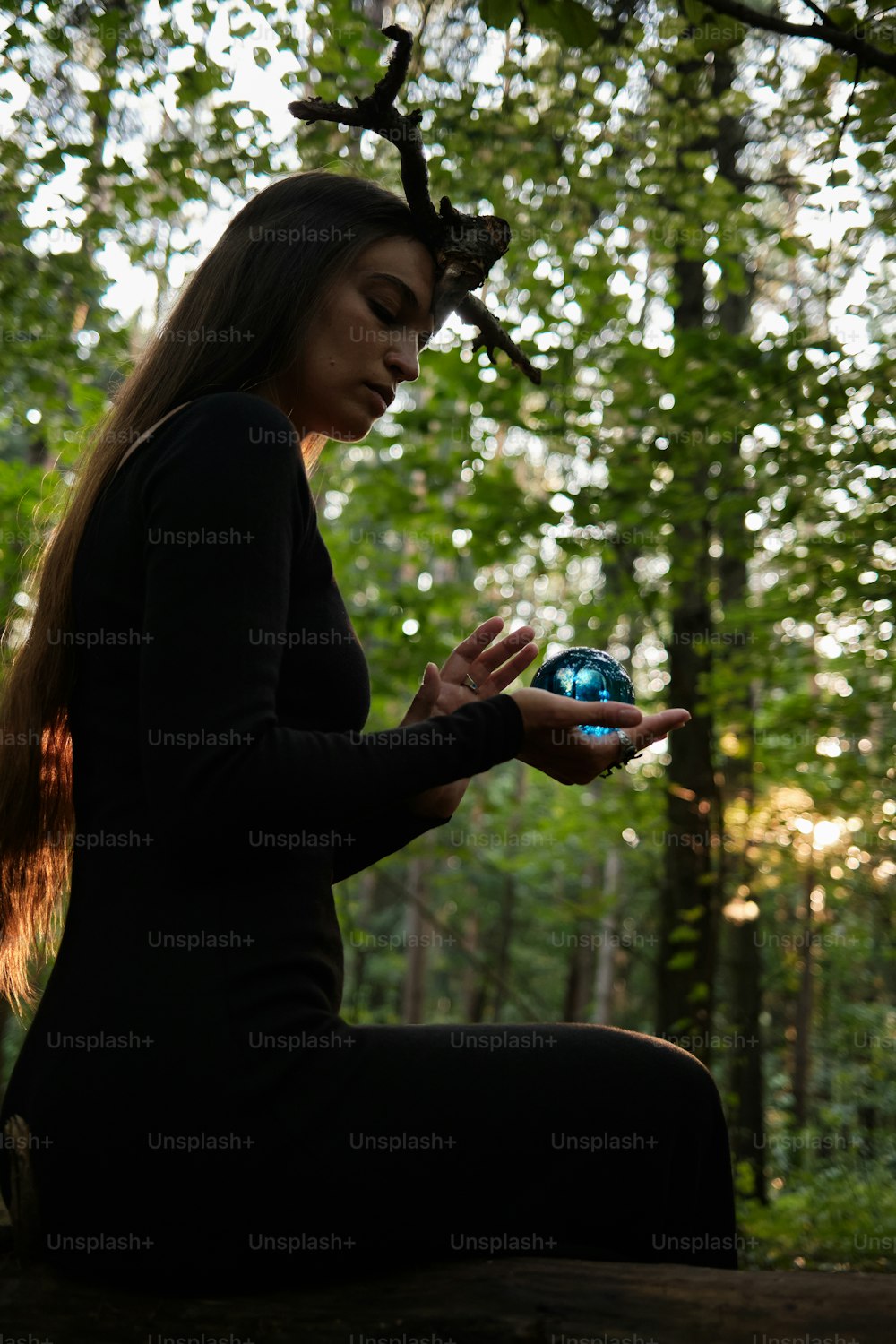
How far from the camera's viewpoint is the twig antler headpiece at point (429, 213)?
2.30 metres

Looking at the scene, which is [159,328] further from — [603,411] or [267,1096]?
[603,411]

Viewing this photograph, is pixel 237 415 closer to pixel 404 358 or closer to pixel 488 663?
pixel 404 358

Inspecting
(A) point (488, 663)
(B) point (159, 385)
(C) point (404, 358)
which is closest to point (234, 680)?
(B) point (159, 385)

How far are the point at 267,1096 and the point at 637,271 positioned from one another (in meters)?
7.02

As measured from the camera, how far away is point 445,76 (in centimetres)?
663

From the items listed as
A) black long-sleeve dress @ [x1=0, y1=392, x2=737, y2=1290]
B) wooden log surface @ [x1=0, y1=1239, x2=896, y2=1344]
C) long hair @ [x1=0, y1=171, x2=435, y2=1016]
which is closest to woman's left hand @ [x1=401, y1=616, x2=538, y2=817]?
black long-sleeve dress @ [x1=0, y1=392, x2=737, y2=1290]

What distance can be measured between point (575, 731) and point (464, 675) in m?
0.62

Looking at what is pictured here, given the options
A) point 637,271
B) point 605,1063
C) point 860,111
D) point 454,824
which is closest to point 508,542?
point 637,271

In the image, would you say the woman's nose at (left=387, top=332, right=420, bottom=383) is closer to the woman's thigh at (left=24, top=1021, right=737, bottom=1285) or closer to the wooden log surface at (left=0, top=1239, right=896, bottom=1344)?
the woman's thigh at (left=24, top=1021, right=737, bottom=1285)

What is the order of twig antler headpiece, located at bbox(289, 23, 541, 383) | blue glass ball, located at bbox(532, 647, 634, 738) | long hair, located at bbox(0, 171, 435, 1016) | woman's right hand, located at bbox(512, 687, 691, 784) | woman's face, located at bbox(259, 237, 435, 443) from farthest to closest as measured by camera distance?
1. blue glass ball, located at bbox(532, 647, 634, 738)
2. twig antler headpiece, located at bbox(289, 23, 541, 383)
3. woman's face, located at bbox(259, 237, 435, 443)
4. long hair, located at bbox(0, 171, 435, 1016)
5. woman's right hand, located at bbox(512, 687, 691, 784)

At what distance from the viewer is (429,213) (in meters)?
2.29

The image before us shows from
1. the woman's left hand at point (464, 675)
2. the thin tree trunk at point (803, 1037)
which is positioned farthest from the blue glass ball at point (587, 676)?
the thin tree trunk at point (803, 1037)

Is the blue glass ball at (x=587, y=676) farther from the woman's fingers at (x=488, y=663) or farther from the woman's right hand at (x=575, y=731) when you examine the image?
the woman's right hand at (x=575, y=731)

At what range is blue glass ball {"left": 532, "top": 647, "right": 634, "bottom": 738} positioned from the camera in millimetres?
2408
